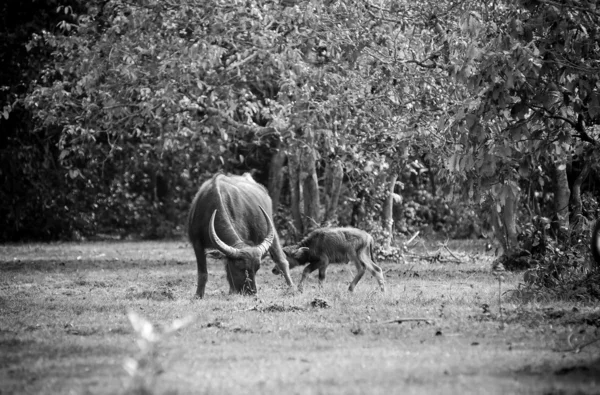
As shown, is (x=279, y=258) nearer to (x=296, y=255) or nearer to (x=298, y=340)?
(x=296, y=255)

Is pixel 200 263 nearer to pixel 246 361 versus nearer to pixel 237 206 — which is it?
pixel 237 206

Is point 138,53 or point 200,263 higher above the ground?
point 138,53

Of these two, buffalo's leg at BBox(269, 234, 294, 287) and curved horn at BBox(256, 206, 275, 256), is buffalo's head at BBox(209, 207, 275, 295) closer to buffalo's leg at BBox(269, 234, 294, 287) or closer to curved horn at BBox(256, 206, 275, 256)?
curved horn at BBox(256, 206, 275, 256)

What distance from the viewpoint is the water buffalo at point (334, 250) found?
14.6 metres

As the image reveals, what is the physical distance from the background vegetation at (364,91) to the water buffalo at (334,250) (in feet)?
6.17

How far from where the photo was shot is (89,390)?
22.1 ft

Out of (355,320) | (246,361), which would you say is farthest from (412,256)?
(246,361)

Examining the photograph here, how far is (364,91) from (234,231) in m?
3.83

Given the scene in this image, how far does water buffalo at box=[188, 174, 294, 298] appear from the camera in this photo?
42.8ft

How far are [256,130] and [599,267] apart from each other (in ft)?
30.3

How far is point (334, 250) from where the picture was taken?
48.0ft

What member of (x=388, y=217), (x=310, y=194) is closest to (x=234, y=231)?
(x=310, y=194)

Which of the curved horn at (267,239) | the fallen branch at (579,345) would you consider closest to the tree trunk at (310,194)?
the curved horn at (267,239)

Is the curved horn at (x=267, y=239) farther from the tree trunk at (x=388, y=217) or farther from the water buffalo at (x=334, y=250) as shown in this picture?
the tree trunk at (x=388, y=217)
